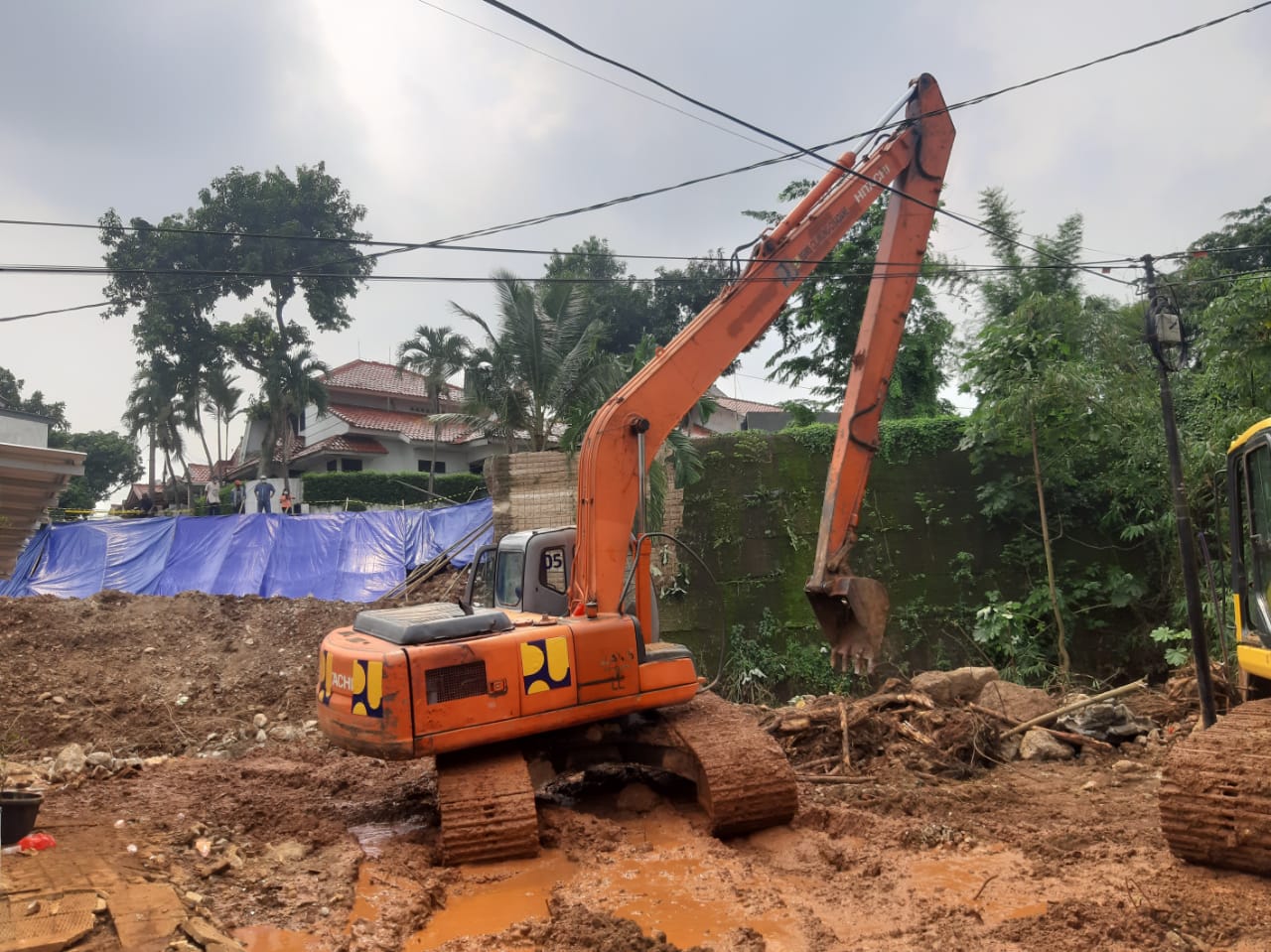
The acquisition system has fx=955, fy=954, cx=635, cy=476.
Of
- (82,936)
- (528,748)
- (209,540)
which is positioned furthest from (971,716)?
(209,540)

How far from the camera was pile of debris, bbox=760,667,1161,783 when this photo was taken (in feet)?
24.7

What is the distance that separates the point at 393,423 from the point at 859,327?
71.9ft

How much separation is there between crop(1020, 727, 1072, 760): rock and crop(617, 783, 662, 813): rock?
3.21 m

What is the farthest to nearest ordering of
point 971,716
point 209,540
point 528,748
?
point 209,540
point 971,716
point 528,748

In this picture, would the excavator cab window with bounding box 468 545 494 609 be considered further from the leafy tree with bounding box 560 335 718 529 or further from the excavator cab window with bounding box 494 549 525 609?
the leafy tree with bounding box 560 335 718 529

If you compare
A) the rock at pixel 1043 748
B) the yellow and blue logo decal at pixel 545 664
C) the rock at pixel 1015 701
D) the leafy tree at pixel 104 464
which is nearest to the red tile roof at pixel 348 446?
the leafy tree at pixel 104 464

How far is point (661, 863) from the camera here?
5.38 meters

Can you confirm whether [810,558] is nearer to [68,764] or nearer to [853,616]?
[853,616]

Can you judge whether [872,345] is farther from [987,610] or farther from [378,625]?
[987,610]

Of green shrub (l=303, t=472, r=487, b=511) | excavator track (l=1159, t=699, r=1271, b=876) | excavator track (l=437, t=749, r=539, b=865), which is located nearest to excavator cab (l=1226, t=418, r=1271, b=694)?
excavator track (l=1159, t=699, r=1271, b=876)

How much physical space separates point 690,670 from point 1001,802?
7.37 ft

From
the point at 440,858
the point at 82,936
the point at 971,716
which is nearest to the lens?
the point at 82,936

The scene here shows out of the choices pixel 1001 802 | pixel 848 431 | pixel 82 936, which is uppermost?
pixel 848 431

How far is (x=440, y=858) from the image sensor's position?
5609mm
